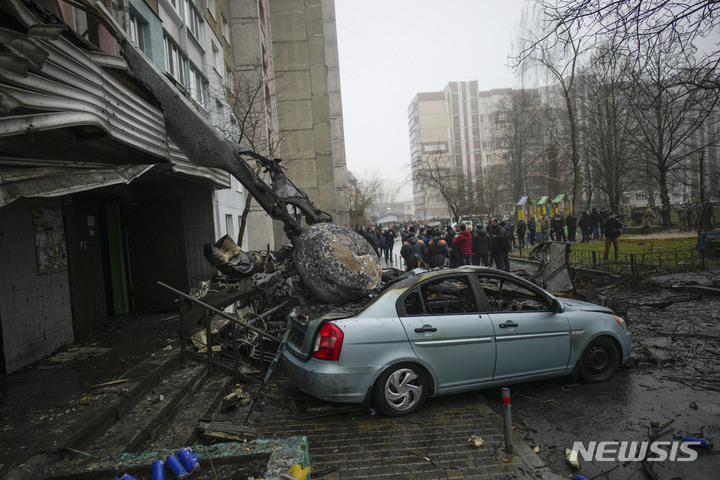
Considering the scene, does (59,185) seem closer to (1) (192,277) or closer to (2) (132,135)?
(2) (132,135)

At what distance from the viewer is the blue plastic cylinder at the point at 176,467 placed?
237 cm

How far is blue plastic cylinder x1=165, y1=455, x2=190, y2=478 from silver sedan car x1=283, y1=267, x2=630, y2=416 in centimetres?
204

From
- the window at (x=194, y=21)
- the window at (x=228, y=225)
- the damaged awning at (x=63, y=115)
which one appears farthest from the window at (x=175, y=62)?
the damaged awning at (x=63, y=115)

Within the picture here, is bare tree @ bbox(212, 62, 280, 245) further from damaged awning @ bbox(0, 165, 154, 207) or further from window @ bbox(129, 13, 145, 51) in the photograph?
damaged awning @ bbox(0, 165, 154, 207)

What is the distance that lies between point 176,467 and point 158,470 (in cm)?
9

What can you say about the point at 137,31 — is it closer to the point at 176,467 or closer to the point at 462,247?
the point at 176,467

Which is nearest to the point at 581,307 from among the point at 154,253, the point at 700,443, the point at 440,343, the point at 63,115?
the point at 700,443

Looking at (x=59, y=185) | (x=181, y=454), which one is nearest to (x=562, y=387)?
(x=181, y=454)

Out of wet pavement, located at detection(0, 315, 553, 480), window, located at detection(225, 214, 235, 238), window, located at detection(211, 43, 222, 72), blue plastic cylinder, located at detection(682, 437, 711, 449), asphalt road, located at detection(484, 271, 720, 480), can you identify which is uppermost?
window, located at detection(211, 43, 222, 72)

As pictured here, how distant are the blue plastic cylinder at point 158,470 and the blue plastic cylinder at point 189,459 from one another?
0.11 m

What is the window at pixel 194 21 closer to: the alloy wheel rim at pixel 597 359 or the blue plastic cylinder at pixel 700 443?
the alloy wheel rim at pixel 597 359

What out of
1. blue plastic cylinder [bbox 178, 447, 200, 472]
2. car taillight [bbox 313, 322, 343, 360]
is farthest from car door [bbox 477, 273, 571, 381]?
blue plastic cylinder [bbox 178, 447, 200, 472]

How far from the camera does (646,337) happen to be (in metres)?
7.28

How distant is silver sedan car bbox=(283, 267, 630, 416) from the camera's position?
441 cm
